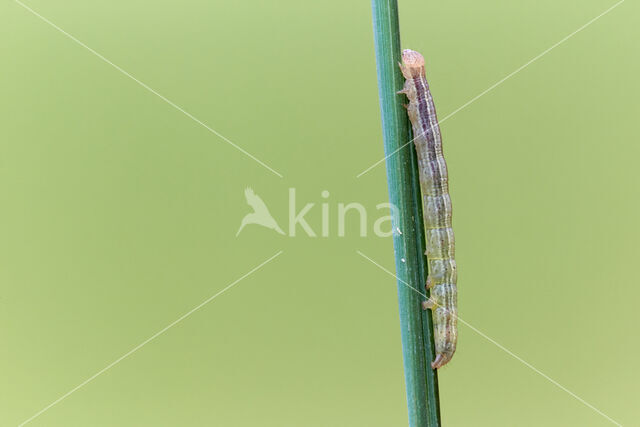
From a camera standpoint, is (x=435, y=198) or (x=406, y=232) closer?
(x=406, y=232)

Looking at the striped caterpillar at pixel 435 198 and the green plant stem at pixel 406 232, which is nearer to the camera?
the green plant stem at pixel 406 232

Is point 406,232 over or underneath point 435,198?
underneath

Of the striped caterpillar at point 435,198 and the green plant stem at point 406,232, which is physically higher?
the striped caterpillar at point 435,198

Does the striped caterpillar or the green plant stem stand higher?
the striped caterpillar

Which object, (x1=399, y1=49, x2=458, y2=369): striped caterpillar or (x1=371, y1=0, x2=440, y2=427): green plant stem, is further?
(x1=399, y1=49, x2=458, y2=369): striped caterpillar

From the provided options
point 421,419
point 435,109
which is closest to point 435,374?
point 421,419
